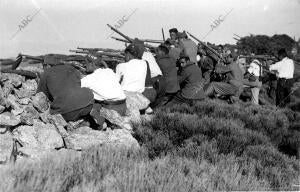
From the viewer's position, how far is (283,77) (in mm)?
12820

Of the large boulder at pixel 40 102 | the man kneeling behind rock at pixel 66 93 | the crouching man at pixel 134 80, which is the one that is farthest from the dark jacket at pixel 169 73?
the large boulder at pixel 40 102

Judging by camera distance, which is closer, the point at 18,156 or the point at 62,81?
the point at 18,156

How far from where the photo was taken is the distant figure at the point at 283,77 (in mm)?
12789

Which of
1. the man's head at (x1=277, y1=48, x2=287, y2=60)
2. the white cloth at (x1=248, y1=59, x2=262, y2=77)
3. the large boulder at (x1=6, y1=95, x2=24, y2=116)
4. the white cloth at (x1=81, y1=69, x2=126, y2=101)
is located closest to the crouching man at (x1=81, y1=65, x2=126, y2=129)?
the white cloth at (x1=81, y1=69, x2=126, y2=101)

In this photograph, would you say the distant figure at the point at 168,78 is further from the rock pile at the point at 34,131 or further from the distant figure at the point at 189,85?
the rock pile at the point at 34,131

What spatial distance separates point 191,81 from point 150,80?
4.09ft

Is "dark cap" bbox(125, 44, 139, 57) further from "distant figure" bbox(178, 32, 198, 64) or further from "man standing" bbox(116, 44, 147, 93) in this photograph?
"distant figure" bbox(178, 32, 198, 64)

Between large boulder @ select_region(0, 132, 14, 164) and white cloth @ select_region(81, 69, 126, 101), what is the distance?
224cm

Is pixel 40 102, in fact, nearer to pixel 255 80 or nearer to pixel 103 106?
pixel 103 106

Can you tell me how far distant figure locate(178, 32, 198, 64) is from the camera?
1208 cm

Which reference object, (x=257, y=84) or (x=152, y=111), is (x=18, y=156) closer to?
(x=152, y=111)

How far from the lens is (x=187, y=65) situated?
10711 mm

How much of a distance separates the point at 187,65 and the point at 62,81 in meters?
4.06

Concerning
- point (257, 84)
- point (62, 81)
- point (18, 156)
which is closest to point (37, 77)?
point (62, 81)
